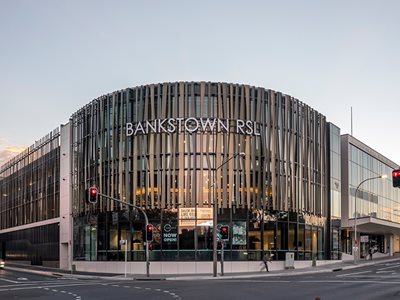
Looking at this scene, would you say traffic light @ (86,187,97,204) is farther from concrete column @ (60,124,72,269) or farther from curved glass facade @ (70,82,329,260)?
concrete column @ (60,124,72,269)

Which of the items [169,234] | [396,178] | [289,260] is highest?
[396,178]

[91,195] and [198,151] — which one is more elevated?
[198,151]

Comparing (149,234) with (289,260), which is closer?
(149,234)

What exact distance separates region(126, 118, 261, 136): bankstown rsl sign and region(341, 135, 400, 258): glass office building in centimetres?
1675

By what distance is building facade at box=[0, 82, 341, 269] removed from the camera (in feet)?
169

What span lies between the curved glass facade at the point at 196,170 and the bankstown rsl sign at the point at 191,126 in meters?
0.09

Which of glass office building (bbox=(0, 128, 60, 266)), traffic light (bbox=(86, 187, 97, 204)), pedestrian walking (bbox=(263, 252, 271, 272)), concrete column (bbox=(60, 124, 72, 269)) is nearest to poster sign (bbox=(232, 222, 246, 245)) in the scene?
pedestrian walking (bbox=(263, 252, 271, 272))

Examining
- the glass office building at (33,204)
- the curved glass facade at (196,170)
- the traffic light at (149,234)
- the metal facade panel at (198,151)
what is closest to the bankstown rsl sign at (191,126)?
the curved glass facade at (196,170)

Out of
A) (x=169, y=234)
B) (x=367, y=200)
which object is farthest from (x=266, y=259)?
(x=367, y=200)

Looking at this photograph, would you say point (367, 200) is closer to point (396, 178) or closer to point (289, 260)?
point (289, 260)

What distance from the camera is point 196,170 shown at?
51656 mm

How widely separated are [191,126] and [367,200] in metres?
36.1

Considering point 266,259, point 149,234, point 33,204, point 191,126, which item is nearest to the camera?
point 149,234

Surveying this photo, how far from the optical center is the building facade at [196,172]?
5141 cm
